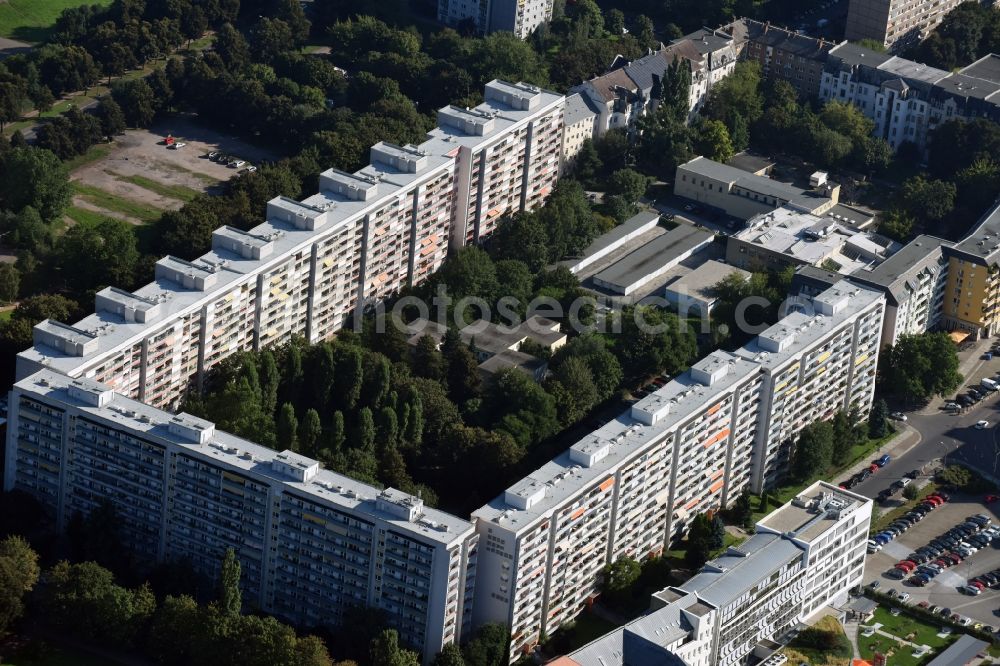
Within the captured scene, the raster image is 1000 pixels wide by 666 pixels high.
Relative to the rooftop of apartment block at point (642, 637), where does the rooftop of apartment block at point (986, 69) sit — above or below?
above

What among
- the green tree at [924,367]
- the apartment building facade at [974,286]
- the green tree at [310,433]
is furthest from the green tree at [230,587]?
the apartment building facade at [974,286]

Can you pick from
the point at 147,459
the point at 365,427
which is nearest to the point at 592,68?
the point at 365,427

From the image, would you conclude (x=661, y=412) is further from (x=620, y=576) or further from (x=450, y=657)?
(x=450, y=657)

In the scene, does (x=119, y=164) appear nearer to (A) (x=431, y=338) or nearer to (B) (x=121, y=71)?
(B) (x=121, y=71)

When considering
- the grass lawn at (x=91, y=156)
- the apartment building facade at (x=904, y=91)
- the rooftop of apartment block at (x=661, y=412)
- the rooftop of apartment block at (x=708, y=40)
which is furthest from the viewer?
the rooftop of apartment block at (x=708, y=40)

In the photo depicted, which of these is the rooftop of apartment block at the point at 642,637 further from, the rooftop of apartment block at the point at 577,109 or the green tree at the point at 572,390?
the rooftop of apartment block at the point at 577,109

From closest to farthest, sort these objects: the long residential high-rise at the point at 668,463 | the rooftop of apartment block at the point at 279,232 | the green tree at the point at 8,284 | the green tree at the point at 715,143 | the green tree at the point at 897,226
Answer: the long residential high-rise at the point at 668,463
the rooftop of apartment block at the point at 279,232
the green tree at the point at 8,284
the green tree at the point at 897,226
the green tree at the point at 715,143

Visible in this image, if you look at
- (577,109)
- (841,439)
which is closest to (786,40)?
(577,109)
